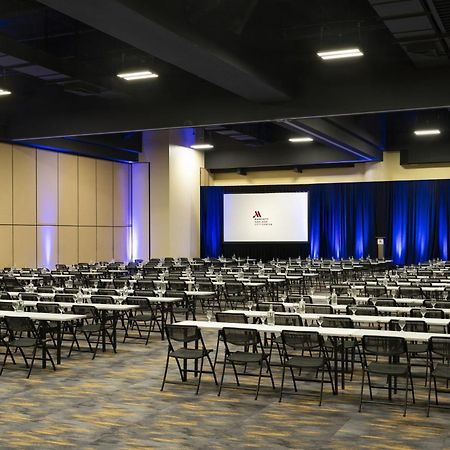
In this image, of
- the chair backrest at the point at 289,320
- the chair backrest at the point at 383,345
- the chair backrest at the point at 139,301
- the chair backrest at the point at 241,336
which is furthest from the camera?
the chair backrest at the point at 139,301

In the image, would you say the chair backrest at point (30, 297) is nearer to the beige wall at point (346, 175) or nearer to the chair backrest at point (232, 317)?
the chair backrest at point (232, 317)

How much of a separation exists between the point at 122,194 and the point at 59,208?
12.8ft

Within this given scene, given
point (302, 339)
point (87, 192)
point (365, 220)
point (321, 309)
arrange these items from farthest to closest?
point (365, 220)
point (87, 192)
point (321, 309)
point (302, 339)

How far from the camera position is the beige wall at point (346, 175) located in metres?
27.9

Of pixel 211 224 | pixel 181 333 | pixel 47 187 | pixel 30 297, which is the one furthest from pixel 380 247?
pixel 181 333

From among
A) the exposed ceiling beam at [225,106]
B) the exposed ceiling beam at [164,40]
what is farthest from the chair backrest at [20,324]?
the exposed ceiling beam at [225,106]

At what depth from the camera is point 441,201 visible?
89.9 ft

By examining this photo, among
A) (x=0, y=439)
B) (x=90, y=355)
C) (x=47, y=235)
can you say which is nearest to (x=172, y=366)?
(x=90, y=355)

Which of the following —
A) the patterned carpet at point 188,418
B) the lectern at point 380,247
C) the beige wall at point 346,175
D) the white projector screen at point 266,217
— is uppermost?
the beige wall at point 346,175

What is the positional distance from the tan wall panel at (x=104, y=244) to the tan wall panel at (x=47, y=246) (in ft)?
8.16

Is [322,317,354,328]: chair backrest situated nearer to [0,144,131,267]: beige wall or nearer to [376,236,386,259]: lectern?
[0,144,131,267]: beige wall

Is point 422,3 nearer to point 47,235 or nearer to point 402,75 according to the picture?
point 402,75

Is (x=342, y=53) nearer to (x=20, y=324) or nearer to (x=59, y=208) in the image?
(x=20, y=324)

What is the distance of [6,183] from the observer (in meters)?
20.5
